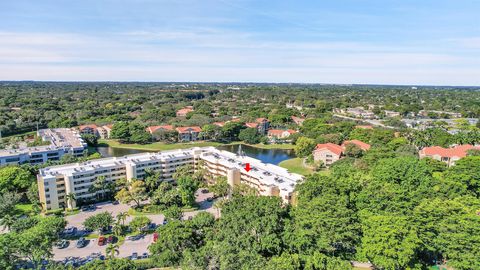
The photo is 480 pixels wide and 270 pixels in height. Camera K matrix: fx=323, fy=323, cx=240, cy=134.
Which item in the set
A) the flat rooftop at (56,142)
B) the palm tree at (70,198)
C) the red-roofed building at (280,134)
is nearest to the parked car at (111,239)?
the palm tree at (70,198)

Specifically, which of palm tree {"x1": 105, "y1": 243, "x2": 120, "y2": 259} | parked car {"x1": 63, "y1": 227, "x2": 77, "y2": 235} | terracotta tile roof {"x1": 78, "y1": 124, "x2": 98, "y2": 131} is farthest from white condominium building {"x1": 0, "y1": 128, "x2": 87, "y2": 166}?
palm tree {"x1": 105, "y1": 243, "x2": 120, "y2": 259}

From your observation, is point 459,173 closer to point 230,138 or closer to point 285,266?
point 285,266

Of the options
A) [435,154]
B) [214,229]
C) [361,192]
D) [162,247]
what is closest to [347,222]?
[361,192]

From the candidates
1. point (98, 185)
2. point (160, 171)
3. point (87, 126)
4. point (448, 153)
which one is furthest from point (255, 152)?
point (87, 126)

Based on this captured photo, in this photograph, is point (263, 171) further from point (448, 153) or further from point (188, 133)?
point (188, 133)

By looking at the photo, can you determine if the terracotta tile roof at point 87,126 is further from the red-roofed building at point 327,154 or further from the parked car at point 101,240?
the red-roofed building at point 327,154

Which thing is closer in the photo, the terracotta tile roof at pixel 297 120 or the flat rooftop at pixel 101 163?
the flat rooftop at pixel 101 163
